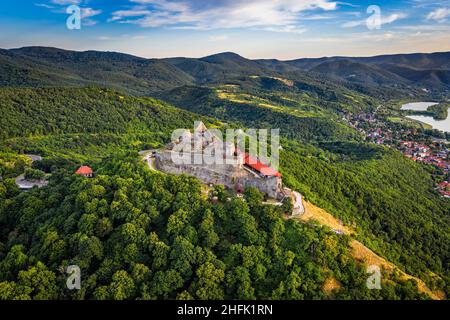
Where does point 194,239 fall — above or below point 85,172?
below

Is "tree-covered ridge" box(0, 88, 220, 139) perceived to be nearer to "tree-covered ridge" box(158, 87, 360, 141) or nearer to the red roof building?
"tree-covered ridge" box(158, 87, 360, 141)

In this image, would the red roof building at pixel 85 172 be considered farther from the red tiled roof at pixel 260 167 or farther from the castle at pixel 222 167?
the red tiled roof at pixel 260 167

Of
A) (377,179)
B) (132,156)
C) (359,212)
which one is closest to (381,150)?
(377,179)

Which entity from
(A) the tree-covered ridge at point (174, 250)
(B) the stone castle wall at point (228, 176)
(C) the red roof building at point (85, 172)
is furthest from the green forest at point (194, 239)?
(B) the stone castle wall at point (228, 176)

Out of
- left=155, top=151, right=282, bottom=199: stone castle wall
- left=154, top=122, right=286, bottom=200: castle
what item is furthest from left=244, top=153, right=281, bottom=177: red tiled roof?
left=155, top=151, right=282, bottom=199: stone castle wall

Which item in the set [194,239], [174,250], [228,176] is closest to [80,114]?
[228,176]

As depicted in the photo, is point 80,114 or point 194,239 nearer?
point 194,239

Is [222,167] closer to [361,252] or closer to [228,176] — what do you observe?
[228,176]

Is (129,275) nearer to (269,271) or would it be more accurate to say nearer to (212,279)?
(212,279)
